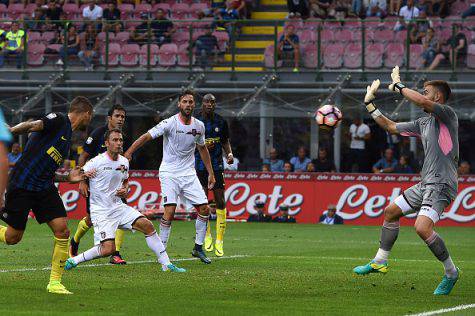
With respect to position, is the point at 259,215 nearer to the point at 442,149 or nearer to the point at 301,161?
the point at 301,161

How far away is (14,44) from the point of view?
33.9 metres

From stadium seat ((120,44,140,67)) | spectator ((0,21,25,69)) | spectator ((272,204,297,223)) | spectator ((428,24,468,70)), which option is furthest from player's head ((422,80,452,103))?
spectator ((0,21,25,69))

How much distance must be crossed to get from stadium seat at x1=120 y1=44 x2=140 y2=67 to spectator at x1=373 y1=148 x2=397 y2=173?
25.6 feet

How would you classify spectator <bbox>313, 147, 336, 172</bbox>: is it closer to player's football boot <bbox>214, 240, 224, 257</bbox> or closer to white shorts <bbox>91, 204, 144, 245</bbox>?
player's football boot <bbox>214, 240, 224, 257</bbox>

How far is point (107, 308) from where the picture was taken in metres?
10.8

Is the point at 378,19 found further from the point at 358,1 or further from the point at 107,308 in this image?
the point at 107,308

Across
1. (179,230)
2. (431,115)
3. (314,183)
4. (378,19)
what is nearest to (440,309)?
(431,115)

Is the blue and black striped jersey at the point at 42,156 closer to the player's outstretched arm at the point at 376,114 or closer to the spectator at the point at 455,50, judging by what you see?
the player's outstretched arm at the point at 376,114

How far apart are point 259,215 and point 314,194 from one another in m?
1.51

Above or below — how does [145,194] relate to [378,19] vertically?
below

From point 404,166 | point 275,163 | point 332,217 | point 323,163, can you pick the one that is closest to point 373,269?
point 332,217

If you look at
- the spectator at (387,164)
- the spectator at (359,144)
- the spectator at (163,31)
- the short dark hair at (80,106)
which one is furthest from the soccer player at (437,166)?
the spectator at (163,31)

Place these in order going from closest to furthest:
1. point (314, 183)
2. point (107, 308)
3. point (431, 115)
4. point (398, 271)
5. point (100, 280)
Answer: point (107, 308), point (431, 115), point (100, 280), point (398, 271), point (314, 183)

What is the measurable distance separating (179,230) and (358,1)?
35.5ft
